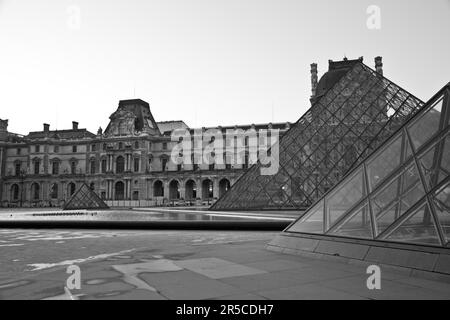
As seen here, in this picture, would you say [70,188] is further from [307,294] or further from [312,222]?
[307,294]

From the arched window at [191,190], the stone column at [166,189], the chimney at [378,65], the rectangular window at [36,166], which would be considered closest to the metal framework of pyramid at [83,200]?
the stone column at [166,189]

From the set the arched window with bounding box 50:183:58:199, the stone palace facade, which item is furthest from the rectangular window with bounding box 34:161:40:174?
the arched window with bounding box 50:183:58:199

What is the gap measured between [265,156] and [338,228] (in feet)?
58.4

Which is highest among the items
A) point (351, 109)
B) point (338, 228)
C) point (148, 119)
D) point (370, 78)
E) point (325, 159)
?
point (148, 119)

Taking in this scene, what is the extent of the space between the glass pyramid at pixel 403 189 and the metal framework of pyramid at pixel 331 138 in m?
13.4

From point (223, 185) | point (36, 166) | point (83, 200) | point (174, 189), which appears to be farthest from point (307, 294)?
point (36, 166)

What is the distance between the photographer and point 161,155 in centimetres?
6319

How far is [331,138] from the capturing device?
21156 mm

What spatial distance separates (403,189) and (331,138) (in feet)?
51.0

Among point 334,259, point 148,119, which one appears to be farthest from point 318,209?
point 148,119

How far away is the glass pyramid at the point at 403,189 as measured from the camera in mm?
5008

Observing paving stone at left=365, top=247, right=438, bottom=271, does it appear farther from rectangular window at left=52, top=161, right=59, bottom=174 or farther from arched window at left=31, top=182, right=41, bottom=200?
arched window at left=31, top=182, right=41, bottom=200

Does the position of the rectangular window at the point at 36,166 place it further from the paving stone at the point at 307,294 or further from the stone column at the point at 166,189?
the paving stone at the point at 307,294
